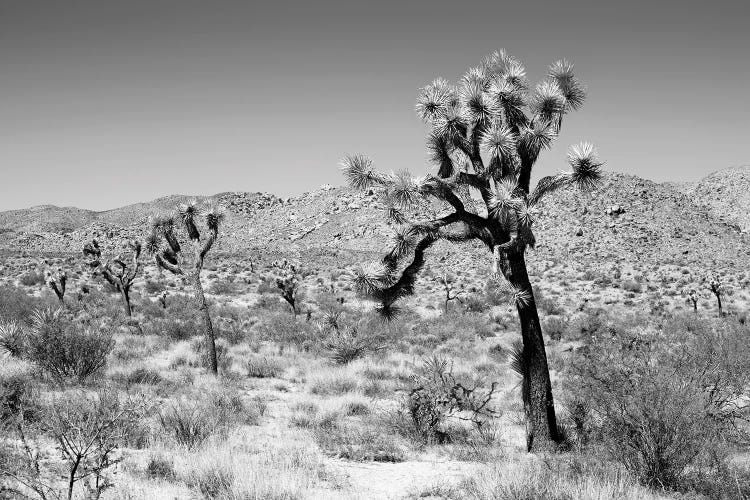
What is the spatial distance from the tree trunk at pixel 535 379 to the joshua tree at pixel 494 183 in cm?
2

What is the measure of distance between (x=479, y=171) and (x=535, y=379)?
3411 millimetres

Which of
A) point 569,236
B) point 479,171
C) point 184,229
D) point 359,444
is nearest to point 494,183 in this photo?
point 479,171

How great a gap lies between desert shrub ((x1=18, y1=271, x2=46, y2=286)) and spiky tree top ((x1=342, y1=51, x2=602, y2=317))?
28.7 meters

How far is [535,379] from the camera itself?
775cm

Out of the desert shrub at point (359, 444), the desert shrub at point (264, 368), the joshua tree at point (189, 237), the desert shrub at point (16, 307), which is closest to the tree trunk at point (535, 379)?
the desert shrub at point (359, 444)

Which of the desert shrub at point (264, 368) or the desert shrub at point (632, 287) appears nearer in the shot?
the desert shrub at point (264, 368)

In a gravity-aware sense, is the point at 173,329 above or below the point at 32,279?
below

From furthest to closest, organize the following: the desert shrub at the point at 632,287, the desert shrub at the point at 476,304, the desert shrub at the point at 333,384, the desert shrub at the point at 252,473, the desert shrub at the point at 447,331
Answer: the desert shrub at the point at 632,287 < the desert shrub at the point at 476,304 < the desert shrub at the point at 447,331 < the desert shrub at the point at 333,384 < the desert shrub at the point at 252,473

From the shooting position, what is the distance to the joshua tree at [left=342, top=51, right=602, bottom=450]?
7.23 metres

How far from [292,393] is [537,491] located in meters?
8.35

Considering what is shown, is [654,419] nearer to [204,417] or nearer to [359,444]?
[359,444]

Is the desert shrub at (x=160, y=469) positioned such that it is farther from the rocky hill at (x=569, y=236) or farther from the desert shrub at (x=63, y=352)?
the rocky hill at (x=569, y=236)

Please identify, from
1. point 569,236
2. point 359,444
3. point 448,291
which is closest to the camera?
point 359,444

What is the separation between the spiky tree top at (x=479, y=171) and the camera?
7234 millimetres
